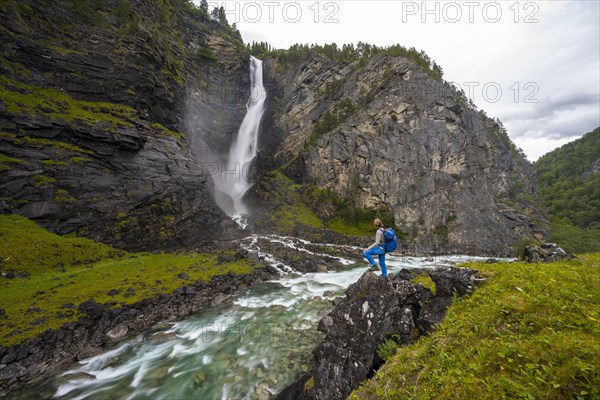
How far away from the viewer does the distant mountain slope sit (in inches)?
2484

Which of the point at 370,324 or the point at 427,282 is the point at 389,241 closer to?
the point at 427,282

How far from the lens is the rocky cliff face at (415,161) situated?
54156 millimetres

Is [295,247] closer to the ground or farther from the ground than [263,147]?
closer to the ground

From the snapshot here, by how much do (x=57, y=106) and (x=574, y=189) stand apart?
549 feet

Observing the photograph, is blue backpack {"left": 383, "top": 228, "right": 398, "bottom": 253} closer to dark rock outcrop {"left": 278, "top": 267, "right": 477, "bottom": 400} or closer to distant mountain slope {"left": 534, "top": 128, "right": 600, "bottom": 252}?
dark rock outcrop {"left": 278, "top": 267, "right": 477, "bottom": 400}

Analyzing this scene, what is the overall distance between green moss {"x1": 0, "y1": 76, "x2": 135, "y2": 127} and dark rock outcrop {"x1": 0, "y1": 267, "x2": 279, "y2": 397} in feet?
95.7

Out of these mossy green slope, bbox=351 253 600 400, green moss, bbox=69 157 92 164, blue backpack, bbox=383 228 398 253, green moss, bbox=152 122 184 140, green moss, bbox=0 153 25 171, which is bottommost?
mossy green slope, bbox=351 253 600 400

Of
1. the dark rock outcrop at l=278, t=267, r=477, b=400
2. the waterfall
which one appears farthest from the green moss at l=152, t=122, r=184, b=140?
the dark rock outcrop at l=278, t=267, r=477, b=400

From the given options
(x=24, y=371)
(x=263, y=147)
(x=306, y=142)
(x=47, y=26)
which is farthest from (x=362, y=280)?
(x=263, y=147)

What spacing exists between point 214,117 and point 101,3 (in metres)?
30.4

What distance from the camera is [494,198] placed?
59062 millimetres

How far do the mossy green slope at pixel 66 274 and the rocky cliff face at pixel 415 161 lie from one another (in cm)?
4071

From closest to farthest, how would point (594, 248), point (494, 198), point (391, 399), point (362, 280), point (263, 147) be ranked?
point (391, 399), point (362, 280), point (594, 248), point (494, 198), point (263, 147)

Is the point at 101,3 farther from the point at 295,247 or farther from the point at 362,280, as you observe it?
the point at 362,280
